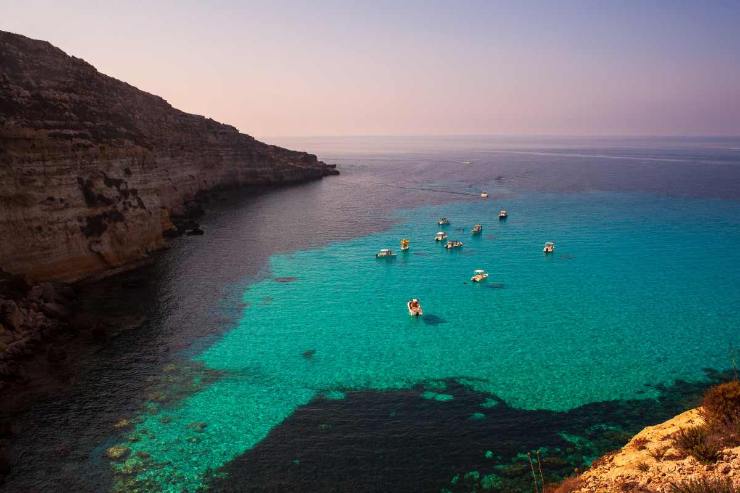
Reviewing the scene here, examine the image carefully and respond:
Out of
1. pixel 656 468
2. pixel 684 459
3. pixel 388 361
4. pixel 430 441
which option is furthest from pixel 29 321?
pixel 684 459

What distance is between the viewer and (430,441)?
28547mm

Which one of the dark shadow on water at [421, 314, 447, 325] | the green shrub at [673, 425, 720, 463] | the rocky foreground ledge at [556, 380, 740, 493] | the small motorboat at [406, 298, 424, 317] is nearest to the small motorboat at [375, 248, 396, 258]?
the small motorboat at [406, 298, 424, 317]

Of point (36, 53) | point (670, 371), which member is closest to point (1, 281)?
point (36, 53)

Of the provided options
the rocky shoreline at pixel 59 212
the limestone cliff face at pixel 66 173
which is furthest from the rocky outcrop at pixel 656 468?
the limestone cliff face at pixel 66 173

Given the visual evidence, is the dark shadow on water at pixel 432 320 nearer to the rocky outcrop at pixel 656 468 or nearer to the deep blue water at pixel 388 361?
the deep blue water at pixel 388 361

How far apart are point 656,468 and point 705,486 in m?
3.74

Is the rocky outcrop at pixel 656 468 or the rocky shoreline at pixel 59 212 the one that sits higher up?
the rocky shoreline at pixel 59 212

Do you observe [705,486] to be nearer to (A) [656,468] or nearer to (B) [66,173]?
(A) [656,468]

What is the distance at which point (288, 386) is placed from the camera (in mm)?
35906

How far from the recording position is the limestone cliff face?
49.3 m

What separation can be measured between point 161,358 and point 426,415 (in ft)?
75.3

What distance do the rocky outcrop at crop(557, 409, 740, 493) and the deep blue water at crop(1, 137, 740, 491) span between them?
4.14 meters

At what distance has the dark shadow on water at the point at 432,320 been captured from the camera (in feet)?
155

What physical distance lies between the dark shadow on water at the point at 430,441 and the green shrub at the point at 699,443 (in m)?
6.55
